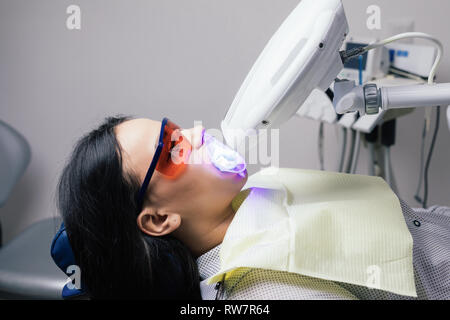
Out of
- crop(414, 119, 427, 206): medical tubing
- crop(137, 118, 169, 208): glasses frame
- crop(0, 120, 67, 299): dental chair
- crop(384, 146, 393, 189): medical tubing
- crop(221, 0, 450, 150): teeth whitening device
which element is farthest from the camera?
crop(414, 119, 427, 206): medical tubing

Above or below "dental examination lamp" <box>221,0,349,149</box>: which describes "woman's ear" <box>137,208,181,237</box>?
below

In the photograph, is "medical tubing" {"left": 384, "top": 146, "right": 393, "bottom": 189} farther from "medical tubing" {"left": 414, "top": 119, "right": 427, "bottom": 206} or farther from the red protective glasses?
the red protective glasses

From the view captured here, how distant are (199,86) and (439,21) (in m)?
1.09

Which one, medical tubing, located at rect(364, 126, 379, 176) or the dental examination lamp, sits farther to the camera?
medical tubing, located at rect(364, 126, 379, 176)

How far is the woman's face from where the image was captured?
0.92 meters

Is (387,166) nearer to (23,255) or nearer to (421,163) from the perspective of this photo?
(421,163)

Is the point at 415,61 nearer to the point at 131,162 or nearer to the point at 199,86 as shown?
the point at 199,86

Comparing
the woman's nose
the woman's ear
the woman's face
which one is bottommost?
the woman's ear

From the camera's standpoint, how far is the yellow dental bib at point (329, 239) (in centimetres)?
79

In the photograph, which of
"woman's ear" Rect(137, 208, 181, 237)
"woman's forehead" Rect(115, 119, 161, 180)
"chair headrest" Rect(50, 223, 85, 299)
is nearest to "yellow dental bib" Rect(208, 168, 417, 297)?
"woman's ear" Rect(137, 208, 181, 237)

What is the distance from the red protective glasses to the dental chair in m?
0.64

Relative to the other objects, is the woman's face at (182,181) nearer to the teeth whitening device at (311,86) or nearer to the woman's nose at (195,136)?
the woman's nose at (195,136)

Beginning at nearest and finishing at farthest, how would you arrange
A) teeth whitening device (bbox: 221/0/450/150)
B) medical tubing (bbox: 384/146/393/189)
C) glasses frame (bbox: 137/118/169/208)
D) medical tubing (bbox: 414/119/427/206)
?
1. teeth whitening device (bbox: 221/0/450/150)
2. glasses frame (bbox: 137/118/169/208)
3. medical tubing (bbox: 384/146/393/189)
4. medical tubing (bbox: 414/119/427/206)
